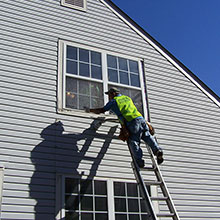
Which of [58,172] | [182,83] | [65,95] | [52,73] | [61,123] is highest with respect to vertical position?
[182,83]

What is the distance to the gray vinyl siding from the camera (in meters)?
5.47

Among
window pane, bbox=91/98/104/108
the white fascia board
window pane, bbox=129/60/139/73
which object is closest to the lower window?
window pane, bbox=91/98/104/108

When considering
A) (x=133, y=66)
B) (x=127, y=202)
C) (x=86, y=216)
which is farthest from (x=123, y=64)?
(x=86, y=216)

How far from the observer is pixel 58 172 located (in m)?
5.62

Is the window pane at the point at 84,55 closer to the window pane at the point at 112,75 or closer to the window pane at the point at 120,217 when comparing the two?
the window pane at the point at 112,75

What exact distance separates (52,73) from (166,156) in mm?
3054

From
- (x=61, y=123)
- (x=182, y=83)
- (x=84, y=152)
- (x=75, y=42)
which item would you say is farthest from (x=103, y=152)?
(x=182, y=83)

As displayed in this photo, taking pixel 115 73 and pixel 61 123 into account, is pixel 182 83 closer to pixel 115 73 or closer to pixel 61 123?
pixel 115 73

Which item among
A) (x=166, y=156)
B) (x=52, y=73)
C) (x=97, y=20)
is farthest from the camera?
(x=97, y=20)

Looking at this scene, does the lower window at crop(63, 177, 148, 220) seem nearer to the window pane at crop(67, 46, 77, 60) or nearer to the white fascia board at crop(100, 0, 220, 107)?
the window pane at crop(67, 46, 77, 60)

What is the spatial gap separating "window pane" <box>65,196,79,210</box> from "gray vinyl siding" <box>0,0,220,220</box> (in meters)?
0.26

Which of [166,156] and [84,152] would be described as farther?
[166,156]

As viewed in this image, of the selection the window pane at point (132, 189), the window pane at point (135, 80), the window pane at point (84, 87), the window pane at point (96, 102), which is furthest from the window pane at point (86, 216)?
the window pane at point (135, 80)

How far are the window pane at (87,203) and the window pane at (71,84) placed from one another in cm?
221
